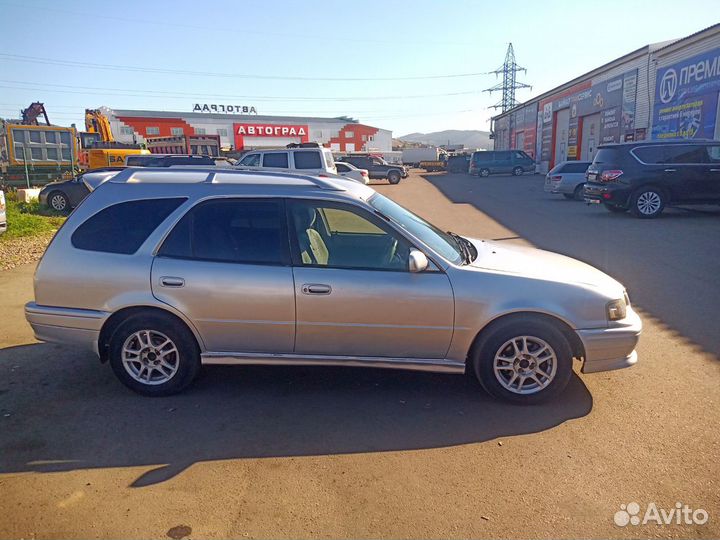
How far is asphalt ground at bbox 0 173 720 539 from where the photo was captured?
2.78m

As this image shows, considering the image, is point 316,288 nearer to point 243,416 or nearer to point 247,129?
point 243,416

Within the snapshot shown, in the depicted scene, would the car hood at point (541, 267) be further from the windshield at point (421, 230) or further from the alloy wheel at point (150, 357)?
the alloy wheel at point (150, 357)

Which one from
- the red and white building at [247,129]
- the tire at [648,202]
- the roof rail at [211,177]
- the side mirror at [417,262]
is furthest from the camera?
the red and white building at [247,129]

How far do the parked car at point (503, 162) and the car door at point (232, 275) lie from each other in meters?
36.6

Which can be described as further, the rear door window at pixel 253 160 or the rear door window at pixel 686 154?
the rear door window at pixel 253 160

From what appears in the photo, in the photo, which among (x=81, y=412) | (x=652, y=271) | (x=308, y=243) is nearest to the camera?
(x=81, y=412)

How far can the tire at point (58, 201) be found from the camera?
631 inches

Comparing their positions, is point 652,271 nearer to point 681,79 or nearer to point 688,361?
point 688,361

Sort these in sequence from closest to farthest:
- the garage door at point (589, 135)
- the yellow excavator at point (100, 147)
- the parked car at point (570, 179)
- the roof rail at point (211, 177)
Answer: the roof rail at point (211, 177) → the parked car at point (570, 179) → the yellow excavator at point (100, 147) → the garage door at point (589, 135)

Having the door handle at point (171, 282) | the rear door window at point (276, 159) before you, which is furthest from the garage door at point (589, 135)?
the door handle at point (171, 282)

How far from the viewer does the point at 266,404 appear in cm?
404

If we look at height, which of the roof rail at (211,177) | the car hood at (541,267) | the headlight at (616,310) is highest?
the roof rail at (211,177)

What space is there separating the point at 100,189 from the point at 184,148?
940 inches

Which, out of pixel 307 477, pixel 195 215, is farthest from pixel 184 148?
pixel 307 477
